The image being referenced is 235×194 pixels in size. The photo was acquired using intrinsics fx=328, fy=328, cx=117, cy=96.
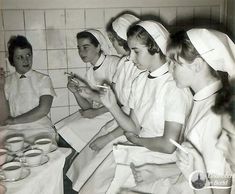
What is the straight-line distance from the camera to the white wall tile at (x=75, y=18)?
0.77 meters

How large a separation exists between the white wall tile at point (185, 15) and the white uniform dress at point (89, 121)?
181 mm

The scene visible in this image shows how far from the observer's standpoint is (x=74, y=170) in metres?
0.85

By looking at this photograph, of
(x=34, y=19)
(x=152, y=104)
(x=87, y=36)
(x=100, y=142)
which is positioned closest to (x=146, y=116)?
(x=152, y=104)

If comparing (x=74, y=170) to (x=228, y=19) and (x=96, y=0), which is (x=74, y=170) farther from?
(x=228, y=19)

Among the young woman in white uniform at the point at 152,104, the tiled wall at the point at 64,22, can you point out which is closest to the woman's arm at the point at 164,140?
the young woman in white uniform at the point at 152,104

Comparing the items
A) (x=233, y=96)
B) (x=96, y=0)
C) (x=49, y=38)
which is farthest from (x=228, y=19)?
(x=49, y=38)

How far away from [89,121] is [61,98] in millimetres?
95

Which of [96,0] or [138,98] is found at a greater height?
[96,0]

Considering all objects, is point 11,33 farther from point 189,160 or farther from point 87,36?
point 189,160

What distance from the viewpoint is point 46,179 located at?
0.80 m

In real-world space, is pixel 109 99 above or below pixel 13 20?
below

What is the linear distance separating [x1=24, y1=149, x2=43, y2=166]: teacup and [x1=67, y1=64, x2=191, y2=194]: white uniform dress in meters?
0.09

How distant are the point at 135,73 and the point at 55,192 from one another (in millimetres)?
361

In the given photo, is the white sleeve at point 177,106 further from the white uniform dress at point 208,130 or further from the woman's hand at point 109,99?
the woman's hand at point 109,99
